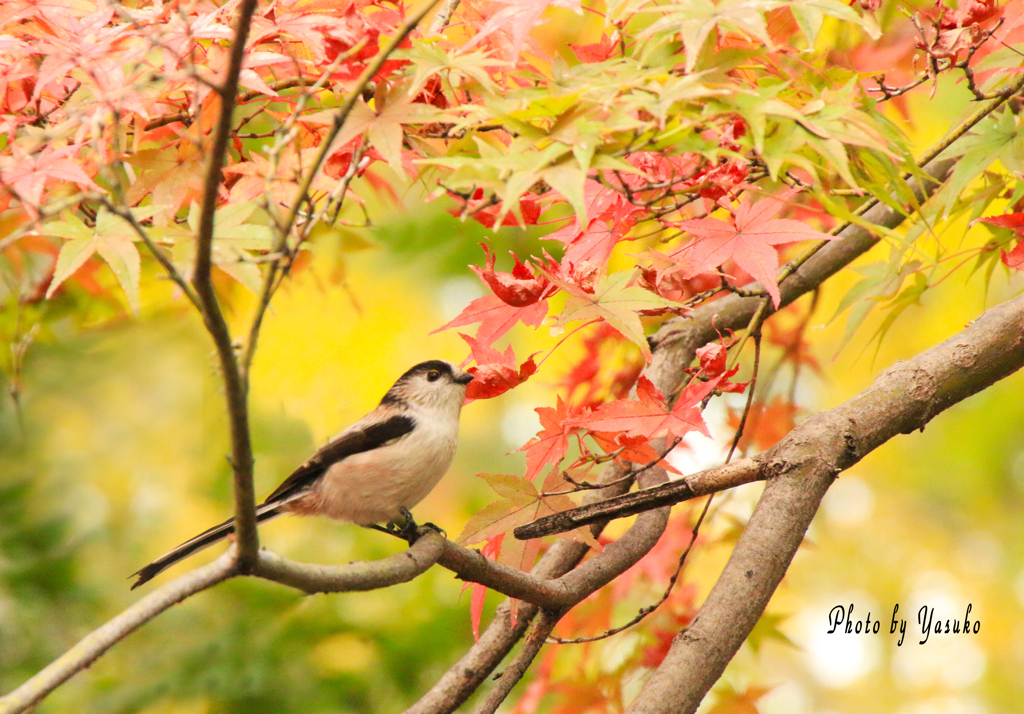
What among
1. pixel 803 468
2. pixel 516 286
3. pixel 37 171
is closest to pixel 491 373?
pixel 516 286

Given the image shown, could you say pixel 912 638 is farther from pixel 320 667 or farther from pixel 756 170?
pixel 756 170

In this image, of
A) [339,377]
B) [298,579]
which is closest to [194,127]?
[298,579]

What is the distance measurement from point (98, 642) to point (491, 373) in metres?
0.98

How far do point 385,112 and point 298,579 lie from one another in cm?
81

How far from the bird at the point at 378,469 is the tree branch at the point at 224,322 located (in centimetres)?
110

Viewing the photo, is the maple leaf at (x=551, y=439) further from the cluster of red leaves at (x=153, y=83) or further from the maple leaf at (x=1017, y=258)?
the maple leaf at (x=1017, y=258)

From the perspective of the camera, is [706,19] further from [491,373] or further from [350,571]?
[350,571]

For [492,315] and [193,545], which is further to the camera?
[193,545]

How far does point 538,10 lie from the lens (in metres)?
1.40

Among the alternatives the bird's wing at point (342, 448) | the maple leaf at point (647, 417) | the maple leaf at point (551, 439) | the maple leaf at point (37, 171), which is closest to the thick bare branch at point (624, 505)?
the maple leaf at point (647, 417)

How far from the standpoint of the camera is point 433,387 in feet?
8.41

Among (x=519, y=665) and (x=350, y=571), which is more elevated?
(x=519, y=665)

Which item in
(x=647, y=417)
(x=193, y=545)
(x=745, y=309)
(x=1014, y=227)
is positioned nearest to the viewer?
(x=647, y=417)

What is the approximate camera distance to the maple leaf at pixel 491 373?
5.85ft
